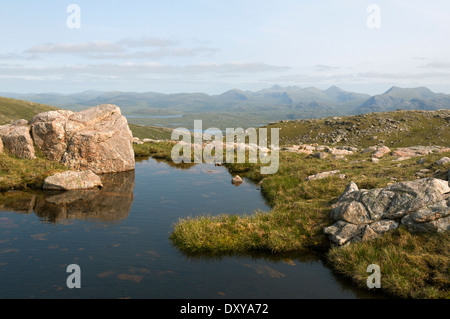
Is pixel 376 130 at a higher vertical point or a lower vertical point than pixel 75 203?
higher

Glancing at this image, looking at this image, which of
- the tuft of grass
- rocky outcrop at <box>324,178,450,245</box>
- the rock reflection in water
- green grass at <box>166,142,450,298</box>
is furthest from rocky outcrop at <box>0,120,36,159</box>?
the tuft of grass

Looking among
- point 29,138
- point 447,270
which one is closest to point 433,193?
point 447,270

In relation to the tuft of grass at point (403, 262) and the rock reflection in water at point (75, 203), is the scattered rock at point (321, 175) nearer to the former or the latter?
the tuft of grass at point (403, 262)

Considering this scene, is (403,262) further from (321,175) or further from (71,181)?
(71,181)

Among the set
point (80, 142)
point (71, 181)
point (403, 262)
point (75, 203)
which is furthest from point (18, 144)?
point (403, 262)

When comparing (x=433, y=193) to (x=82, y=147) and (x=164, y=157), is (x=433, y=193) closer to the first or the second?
(x=82, y=147)

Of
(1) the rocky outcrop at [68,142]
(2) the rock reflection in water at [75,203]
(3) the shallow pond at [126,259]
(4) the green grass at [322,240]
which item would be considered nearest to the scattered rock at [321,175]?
(4) the green grass at [322,240]
